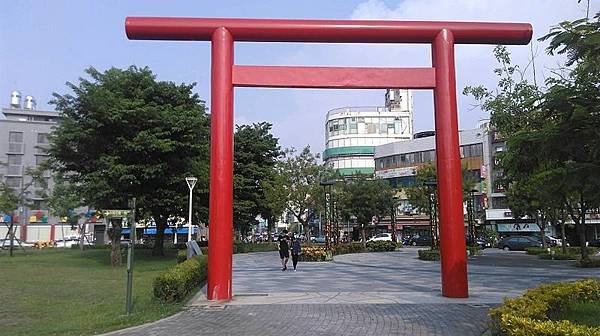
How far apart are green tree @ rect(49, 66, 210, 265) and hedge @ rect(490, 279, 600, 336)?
17.4m

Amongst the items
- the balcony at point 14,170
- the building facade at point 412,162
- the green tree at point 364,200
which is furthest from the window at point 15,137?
the building facade at point 412,162

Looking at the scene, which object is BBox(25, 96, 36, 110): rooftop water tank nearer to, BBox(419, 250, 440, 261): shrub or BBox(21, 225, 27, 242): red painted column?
BBox(21, 225, 27, 242): red painted column

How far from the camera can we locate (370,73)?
12.3 meters

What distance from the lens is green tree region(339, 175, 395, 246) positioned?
147 ft

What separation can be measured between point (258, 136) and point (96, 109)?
21.3 m

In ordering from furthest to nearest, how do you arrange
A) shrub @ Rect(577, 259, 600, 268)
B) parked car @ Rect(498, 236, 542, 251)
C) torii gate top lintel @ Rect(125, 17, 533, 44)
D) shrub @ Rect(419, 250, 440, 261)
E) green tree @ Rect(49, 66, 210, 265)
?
1. parked car @ Rect(498, 236, 542, 251)
2. shrub @ Rect(419, 250, 440, 261)
3. green tree @ Rect(49, 66, 210, 265)
4. shrub @ Rect(577, 259, 600, 268)
5. torii gate top lintel @ Rect(125, 17, 533, 44)

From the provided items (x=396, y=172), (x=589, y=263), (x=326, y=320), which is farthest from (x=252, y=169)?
(x=326, y=320)

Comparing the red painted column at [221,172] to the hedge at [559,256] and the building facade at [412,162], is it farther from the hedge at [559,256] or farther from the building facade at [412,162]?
the building facade at [412,162]

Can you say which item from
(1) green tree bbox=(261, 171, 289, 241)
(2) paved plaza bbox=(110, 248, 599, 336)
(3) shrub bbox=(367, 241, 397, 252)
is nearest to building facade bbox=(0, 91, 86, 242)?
(1) green tree bbox=(261, 171, 289, 241)

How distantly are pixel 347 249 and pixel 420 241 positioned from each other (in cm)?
1900

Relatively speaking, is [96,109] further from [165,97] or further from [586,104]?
[586,104]

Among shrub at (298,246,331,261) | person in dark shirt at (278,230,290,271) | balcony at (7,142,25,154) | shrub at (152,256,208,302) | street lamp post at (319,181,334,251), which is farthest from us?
balcony at (7,142,25,154)

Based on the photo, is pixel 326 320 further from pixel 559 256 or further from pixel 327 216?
pixel 327 216

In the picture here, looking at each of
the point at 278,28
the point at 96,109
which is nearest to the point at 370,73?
the point at 278,28
